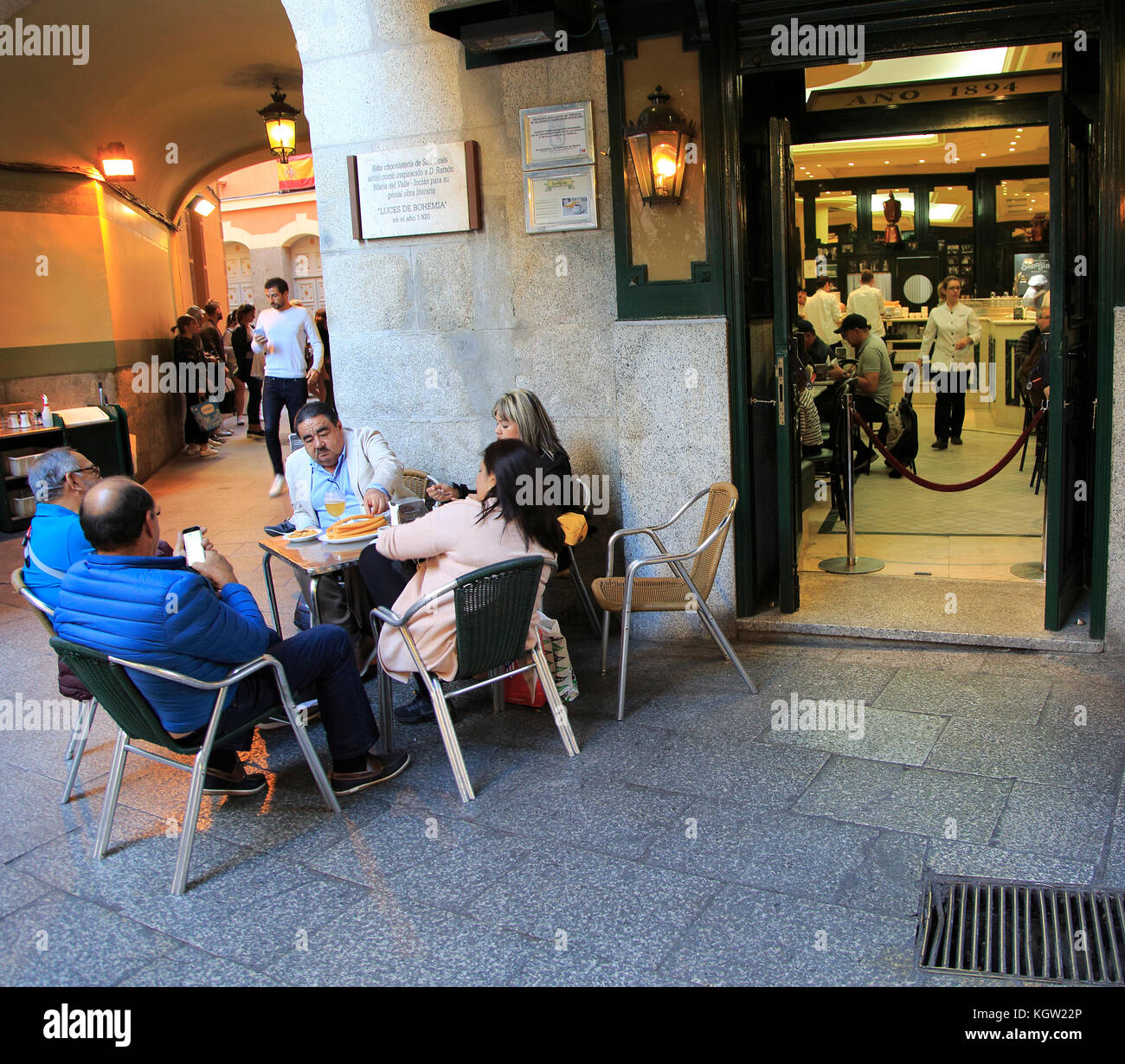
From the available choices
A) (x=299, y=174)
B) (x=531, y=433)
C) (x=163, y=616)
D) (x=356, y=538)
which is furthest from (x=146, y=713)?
(x=299, y=174)

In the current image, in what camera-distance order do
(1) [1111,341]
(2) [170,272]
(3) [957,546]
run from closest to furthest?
(1) [1111,341] < (3) [957,546] < (2) [170,272]

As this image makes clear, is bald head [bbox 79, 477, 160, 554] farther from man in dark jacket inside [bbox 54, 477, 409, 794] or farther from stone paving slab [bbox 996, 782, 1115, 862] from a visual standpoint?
stone paving slab [bbox 996, 782, 1115, 862]

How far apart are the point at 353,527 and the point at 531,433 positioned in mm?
974

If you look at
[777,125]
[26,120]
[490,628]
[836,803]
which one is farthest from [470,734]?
[26,120]

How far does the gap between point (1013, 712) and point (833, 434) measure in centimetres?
291

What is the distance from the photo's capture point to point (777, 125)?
455cm

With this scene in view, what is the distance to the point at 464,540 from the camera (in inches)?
139

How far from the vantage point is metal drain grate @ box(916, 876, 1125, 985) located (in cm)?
245

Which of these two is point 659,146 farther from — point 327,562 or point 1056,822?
point 1056,822

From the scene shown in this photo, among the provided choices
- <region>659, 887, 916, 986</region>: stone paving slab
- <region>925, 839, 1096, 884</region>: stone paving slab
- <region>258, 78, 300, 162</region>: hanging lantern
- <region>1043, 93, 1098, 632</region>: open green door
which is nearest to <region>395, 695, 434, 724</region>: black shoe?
<region>659, 887, 916, 986</region>: stone paving slab

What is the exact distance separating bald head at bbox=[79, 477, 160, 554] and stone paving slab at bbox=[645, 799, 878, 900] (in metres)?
1.70

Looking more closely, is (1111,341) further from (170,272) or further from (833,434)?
(170,272)

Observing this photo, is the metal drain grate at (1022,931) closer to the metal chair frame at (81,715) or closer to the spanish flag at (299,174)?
the metal chair frame at (81,715)

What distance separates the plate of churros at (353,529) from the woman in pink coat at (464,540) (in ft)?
1.06
